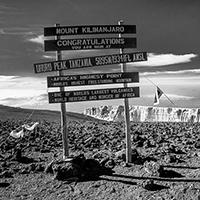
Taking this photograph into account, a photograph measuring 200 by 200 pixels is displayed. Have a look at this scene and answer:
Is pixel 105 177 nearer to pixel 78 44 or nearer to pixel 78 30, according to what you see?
pixel 78 44

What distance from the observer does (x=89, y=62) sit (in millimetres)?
13398

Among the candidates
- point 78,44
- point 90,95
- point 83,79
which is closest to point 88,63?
point 83,79

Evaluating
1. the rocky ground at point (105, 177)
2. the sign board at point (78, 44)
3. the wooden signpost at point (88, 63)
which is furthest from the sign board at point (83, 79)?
the rocky ground at point (105, 177)

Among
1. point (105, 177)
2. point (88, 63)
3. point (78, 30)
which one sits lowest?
point (105, 177)

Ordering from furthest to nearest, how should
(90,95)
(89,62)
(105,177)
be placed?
(90,95), (89,62), (105,177)

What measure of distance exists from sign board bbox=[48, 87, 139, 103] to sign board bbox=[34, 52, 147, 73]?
37.9 inches

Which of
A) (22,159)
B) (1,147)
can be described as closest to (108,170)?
(22,159)

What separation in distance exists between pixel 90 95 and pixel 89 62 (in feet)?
4.09

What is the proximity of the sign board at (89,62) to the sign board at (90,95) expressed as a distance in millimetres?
963

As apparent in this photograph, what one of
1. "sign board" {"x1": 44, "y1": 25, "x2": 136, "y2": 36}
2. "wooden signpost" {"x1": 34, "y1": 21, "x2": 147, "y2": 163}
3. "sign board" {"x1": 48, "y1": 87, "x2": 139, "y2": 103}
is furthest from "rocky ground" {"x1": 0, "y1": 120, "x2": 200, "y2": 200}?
"sign board" {"x1": 44, "y1": 25, "x2": 136, "y2": 36}

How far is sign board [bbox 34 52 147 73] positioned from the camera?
527 inches

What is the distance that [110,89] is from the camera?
1370 cm

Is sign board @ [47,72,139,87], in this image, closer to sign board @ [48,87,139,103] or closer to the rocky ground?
sign board @ [48,87,139,103]

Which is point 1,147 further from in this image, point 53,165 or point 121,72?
point 121,72
